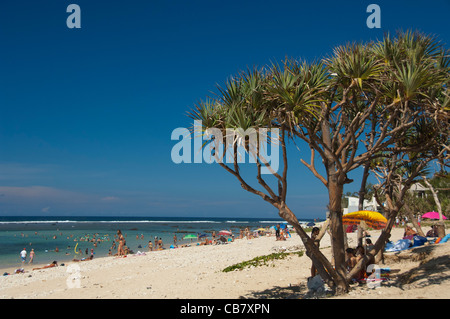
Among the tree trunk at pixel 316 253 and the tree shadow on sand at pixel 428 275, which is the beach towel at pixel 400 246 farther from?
the tree trunk at pixel 316 253

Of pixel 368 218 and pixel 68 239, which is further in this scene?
pixel 68 239

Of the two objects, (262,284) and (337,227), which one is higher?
(337,227)

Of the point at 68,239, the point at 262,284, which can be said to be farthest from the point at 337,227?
the point at 68,239

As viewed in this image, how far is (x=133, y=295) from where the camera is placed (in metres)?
9.63

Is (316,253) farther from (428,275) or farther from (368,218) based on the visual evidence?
(428,275)

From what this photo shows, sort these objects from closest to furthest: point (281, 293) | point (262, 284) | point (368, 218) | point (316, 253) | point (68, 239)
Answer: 1. point (316, 253)
2. point (281, 293)
3. point (368, 218)
4. point (262, 284)
5. point (68, 239)

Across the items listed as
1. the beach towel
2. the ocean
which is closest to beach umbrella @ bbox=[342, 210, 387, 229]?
the beach towel

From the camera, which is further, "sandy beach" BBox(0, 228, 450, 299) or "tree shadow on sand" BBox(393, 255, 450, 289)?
"tree shadow on sand" BBox(393, 255, 450, 289)

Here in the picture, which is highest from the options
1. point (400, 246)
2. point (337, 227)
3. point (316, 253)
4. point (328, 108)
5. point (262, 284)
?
point (328, 108)

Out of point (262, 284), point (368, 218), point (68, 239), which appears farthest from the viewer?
point (68, 239)

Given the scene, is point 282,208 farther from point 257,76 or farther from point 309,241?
point 257,76

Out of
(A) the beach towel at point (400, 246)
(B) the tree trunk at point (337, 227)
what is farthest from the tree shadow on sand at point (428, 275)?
(A) the beach towel at point (400, 246)

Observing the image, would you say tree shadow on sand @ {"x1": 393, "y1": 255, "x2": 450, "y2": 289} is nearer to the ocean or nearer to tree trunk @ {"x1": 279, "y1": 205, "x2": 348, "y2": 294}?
tree trunk @ {"x1": 279, "y1": 205, "x2": 348, "y2": 294}
